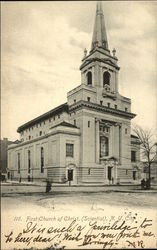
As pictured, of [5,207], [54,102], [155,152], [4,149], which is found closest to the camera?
[5,207]

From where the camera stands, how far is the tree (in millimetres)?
4301

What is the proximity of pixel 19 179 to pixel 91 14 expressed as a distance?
221 centimetres

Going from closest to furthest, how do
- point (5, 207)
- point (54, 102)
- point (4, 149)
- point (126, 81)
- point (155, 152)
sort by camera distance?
point (5, 207) < point (4, 149) < point (54, 102) < point (126, 81) < point (155, 152)

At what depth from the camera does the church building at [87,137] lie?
156 inches

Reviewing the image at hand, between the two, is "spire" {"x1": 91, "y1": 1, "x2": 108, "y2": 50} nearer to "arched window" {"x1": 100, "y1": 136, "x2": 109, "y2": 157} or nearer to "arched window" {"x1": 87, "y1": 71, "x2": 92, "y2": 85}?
"arched window" {"x1": 87, "y1": 71, "x2": 92, "y2": 85}

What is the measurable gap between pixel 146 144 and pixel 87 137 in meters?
1.07

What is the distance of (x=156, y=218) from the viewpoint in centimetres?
354

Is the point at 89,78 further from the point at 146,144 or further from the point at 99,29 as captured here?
the point at 146,144

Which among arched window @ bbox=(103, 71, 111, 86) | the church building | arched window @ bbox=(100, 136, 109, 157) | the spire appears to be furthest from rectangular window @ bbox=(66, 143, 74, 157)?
the spire

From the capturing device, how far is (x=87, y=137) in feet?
17.2

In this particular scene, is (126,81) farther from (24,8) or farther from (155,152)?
(24,8)

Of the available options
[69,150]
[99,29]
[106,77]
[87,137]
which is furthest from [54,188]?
[99,29]

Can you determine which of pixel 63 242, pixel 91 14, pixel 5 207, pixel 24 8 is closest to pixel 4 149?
pixel 5 207

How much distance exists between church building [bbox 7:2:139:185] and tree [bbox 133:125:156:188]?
0.12m
